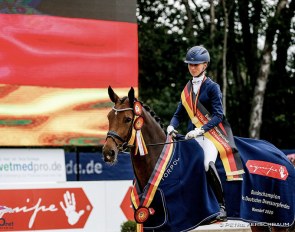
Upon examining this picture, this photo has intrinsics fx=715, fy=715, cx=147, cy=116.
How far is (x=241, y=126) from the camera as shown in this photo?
23.2 meters

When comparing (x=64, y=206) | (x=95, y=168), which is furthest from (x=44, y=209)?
(x=95, y=168)

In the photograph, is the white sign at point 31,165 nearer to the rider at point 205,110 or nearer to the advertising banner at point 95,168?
the advertising banner at point 95,168

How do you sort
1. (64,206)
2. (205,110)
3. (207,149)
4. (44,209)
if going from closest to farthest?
(207,149) < (205,110) < (44,209) < (64,206)

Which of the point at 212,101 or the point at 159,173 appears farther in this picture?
the point at 212,101

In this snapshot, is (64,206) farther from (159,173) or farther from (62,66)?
(159,173)

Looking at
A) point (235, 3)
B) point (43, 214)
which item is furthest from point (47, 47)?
point (235, 3)

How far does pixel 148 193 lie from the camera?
6.70 metres

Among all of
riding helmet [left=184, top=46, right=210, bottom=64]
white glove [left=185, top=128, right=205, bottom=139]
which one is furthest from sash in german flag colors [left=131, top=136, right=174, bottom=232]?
riding helmet [left=184, top=46, right=210, bottom=64]

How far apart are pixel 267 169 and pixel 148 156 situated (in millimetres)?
1501

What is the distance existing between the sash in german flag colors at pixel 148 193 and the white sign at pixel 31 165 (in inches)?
271

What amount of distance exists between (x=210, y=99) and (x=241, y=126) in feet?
52.9

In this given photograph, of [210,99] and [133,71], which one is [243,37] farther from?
[210,99]

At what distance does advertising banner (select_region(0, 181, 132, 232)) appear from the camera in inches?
453

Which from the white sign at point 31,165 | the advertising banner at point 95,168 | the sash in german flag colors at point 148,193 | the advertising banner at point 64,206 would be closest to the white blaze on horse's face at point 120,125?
the sash in german flag colors at point 148,193
